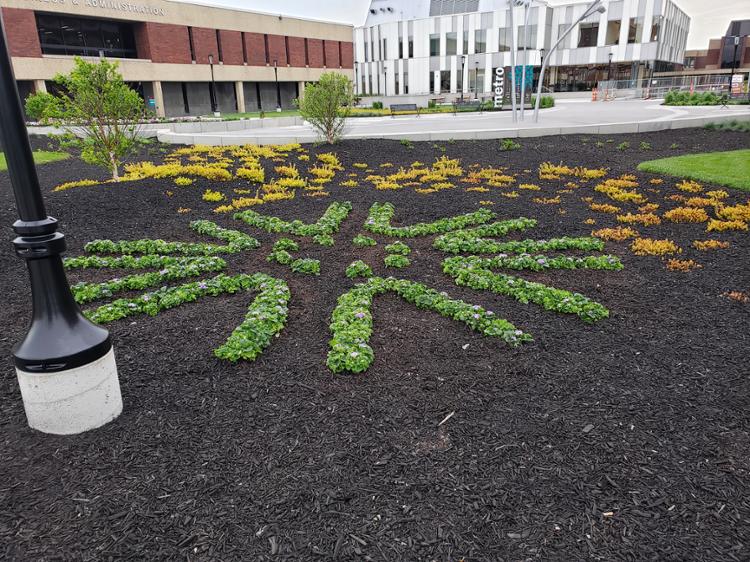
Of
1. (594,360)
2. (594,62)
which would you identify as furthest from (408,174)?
(594,62)

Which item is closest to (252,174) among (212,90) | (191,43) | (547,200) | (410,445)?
(547,200)

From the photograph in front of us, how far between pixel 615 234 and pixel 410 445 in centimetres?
533

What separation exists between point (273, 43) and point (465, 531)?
5913 centimetres

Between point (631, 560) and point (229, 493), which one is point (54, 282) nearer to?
point (229, 493)

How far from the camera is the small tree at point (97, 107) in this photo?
10.1 metres

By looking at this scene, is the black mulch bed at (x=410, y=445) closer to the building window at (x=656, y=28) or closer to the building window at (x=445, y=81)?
the building window at (x=656, y=28)

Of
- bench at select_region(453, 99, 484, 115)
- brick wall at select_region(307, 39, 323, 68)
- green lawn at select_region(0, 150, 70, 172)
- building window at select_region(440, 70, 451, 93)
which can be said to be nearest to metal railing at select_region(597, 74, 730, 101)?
bench at select_region(453, 99, 484, 115)

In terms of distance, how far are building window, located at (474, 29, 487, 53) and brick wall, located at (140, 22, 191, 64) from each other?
117 ft

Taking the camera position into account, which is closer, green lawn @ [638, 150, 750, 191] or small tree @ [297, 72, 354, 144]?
green lawn @ [638, 150, 750, 191]

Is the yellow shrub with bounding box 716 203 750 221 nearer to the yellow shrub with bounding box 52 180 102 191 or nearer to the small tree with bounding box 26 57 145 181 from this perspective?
the small tree with bounding box 26 57 145 181

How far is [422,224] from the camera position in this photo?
25.4 feet

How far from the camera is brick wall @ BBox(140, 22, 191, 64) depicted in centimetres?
4356

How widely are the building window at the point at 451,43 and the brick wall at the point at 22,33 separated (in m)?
45.8

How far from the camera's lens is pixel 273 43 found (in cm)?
5422
